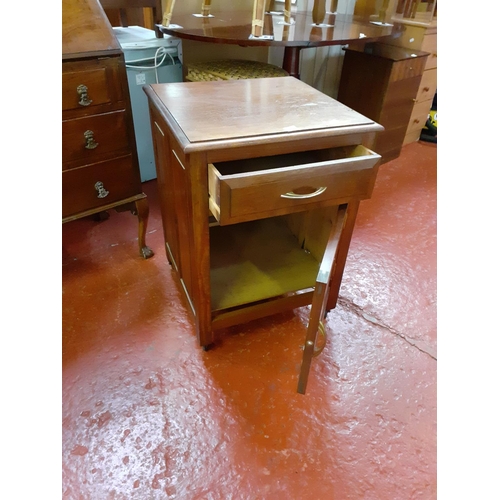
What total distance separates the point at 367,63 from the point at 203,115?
1.64 metres

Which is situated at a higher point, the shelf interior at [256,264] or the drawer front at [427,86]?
the drawer front at [427,86]

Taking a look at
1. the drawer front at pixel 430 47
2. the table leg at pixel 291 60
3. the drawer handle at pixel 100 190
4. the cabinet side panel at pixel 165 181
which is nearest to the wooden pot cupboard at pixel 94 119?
the drawer handle at pixel 100 190

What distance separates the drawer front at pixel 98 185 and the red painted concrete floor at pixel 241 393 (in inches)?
12.7

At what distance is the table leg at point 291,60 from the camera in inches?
73.1

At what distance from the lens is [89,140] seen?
1.21 meters

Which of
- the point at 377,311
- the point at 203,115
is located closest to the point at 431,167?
the point at 377,311

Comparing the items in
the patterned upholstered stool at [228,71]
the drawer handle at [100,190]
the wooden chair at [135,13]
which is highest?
the wooden chair at [135,13]

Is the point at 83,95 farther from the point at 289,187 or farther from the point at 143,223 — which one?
the point at 289,187

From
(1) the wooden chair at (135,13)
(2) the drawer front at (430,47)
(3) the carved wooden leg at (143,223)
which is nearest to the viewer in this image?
(3) the carved wooden leg at (143,223)

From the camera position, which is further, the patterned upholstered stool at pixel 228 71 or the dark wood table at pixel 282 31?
the patterned upholstered stool at pixel 228 71

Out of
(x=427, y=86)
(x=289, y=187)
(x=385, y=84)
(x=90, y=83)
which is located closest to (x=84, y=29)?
(x=90, y=83)

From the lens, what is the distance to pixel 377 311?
1418 millimetres

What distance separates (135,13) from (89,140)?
1221mm

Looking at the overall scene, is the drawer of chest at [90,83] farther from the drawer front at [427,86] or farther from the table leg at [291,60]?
the drawer front at [427,86]
